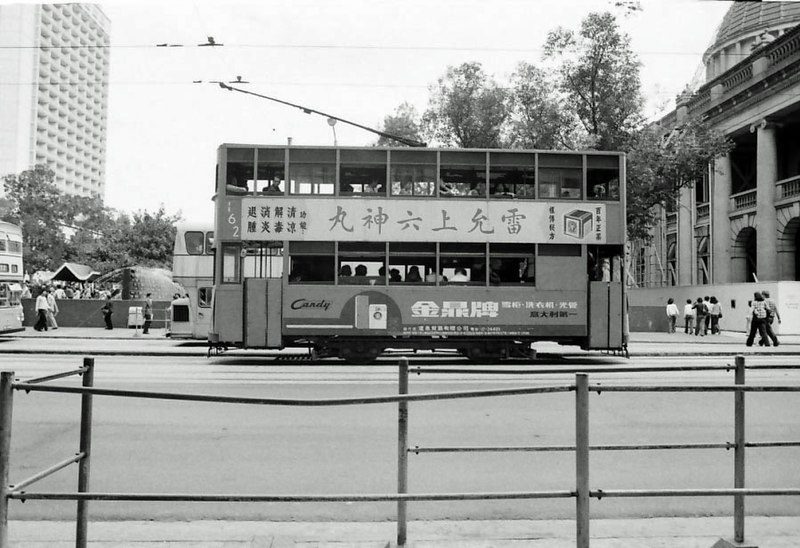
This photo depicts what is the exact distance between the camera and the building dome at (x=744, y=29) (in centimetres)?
3591

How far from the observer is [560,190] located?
15578 mm

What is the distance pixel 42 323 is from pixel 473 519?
25.2 m

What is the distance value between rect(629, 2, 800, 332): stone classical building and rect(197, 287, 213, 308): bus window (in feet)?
65.6

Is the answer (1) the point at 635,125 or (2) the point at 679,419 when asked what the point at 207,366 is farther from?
(1) the point at 635,125

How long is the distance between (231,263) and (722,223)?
2771 cm

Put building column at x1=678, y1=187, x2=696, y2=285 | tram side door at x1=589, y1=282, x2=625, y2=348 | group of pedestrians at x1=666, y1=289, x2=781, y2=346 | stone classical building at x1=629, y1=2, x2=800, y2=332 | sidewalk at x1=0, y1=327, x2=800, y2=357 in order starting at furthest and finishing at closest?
building column at x1=678, y1=187, x2=696, y2=285
stone classical building at x1=629, y1=2, x2=800, y2=332
group of pedestrians at x1=666, y1=289, x2=781, y2=346
sidewalk at x1=0, y1=327, x2=800, y2=357
tram side door at x1=589, y1=282, x2=625, y2=348

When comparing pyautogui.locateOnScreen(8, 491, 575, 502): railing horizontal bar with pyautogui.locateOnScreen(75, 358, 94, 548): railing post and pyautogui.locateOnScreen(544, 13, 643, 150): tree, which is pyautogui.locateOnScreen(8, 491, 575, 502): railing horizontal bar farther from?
pyautogui.locateOnScreen(544, 13, 643, 150): tree

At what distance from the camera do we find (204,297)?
21500 millimetres

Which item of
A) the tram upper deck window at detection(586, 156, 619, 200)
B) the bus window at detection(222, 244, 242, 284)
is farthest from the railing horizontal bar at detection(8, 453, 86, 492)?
the tram upper deck window at detection(586, 156, 619, 200)

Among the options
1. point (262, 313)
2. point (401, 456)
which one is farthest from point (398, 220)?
point (401, 456)

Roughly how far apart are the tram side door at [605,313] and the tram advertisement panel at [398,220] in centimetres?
160

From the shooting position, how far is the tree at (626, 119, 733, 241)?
2436 cm

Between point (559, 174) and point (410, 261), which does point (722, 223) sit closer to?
point (559, 174)

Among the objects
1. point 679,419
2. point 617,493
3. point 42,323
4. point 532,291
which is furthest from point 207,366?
point 42,323
